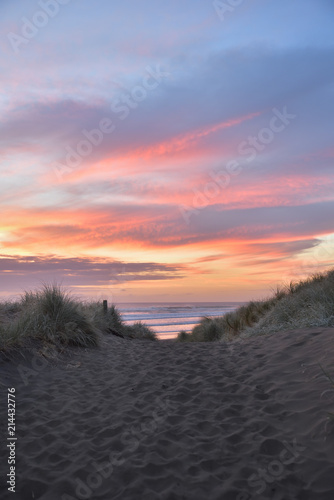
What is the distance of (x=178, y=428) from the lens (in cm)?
460

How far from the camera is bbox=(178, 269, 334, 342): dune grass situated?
9326 mm

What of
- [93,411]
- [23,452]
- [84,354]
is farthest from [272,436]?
[84,354]

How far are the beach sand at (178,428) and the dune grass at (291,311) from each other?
165 cm

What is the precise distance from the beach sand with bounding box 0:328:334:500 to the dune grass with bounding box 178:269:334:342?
1.65 metres

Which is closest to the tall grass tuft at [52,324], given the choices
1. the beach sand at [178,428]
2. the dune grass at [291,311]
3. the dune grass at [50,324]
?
the dune grass at [50,324]

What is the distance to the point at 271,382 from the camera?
600 cm

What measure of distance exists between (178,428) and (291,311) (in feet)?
24.6

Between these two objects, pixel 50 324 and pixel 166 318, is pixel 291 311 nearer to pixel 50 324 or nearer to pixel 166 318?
pixel 50 324

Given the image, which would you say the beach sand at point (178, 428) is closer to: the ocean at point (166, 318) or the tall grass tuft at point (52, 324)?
the tall grass tuft at point (52, 324)

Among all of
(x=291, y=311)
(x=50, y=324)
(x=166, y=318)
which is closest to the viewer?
(x=50, y=324)

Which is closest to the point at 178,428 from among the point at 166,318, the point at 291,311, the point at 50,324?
the point at 50,324

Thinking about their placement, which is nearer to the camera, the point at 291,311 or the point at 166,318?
the point at 291,311

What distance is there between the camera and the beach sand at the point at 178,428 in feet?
11.2

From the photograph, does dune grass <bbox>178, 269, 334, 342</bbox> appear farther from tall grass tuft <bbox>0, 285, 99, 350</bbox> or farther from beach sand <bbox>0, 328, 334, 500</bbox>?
tall grass tuft <bbox>0, 285, 99, 350</bbox>
